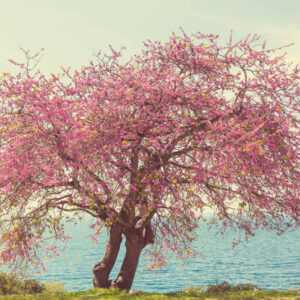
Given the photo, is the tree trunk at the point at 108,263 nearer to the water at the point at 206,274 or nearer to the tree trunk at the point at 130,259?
the tree trunk at the point at 130,259

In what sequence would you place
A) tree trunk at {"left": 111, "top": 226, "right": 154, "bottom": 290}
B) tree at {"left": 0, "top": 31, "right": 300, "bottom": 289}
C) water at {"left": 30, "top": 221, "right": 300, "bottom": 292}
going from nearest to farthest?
tree at {"left": 0, "top": 31, "right": 300, "bottom": 289}, tree trunk at {"left": 111, "top": 226, "right": 154, "bottom": 290}, water at {"left": 30, "top": 221, "right": 300, "bottom": 292}

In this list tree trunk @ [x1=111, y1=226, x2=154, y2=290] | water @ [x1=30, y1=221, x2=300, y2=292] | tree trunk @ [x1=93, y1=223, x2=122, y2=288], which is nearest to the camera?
tree trunk @ [x1=111, y1=226, x2=154, y2=290]

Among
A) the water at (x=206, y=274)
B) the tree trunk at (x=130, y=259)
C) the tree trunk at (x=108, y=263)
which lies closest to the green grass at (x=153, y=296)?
the tree trunk at (x=130, y=259)

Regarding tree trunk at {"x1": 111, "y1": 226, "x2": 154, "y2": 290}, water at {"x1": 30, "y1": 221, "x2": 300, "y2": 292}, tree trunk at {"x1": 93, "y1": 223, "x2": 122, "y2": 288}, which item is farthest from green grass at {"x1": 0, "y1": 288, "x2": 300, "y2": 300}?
water at {"x1": 30, "y1": 221, "x2": 300, "y2": 292}

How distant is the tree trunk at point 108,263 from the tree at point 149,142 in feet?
2.28

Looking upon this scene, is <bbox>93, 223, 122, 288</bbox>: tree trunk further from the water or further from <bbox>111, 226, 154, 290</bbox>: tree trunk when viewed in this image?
the water

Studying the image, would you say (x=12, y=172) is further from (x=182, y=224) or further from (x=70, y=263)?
(x=70, y=263)

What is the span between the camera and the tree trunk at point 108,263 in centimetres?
1769

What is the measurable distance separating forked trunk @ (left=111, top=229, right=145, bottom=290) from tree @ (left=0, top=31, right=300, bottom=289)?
0.20 feet

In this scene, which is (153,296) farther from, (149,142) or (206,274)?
(206,274)

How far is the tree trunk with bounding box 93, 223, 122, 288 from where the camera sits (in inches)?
696

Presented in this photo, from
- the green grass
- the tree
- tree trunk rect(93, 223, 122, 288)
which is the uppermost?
the tree

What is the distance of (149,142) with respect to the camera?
14.6 meters

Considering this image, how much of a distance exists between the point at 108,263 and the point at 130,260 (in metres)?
1.03
